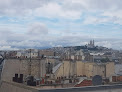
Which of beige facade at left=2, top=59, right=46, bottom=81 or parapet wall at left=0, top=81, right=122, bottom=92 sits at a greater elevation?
Result: beige facade at left=2, top=59, right=46, bottom=81

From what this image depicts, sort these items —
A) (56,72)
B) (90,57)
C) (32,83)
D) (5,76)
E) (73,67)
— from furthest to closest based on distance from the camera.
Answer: (90,57), (73,67), (56,72), (5,76), (32,83)

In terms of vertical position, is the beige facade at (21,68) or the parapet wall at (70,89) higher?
the beige facade at (21,68)

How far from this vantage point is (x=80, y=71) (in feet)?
126

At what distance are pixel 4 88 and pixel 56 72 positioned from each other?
1450cm

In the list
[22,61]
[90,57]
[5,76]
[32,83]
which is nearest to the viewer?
[32,83]

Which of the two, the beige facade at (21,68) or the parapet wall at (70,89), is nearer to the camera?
the parapet wall at (70,89)

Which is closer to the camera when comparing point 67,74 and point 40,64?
point 40,64

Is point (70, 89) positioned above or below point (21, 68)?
below

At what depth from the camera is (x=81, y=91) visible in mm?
16219

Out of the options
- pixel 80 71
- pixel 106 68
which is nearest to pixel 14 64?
pixel 80 71

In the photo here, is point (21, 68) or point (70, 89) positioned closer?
point (70, 89)

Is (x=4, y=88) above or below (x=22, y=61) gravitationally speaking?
below

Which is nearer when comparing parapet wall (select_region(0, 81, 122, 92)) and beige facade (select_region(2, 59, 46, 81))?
parapet wall (select_region(0, 81, 122, 92))

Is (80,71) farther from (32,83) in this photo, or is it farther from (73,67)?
(32,83)
